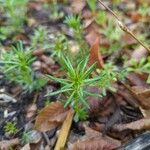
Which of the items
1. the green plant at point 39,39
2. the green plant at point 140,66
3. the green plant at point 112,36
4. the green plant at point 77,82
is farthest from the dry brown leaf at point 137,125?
the green plant at point 39,39

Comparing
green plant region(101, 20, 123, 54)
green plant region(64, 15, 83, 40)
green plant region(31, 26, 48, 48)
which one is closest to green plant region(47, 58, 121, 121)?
green plant region(64, 15, 83, 40)

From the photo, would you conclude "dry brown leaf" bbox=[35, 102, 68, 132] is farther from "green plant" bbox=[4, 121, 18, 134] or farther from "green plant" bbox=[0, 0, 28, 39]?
"green plant" bbox=[0, 0, 28, 39]

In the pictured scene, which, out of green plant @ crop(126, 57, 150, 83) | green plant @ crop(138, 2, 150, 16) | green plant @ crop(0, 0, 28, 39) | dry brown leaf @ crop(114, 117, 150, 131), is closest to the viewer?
dry brown leaf @ crop(114, 117, 150, 131)

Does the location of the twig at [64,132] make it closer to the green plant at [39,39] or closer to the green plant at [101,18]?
the green plant at [39,39]

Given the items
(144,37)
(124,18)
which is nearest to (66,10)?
(124,18)

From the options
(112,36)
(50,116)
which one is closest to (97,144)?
(50,116)

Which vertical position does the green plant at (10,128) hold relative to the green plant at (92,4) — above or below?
below
